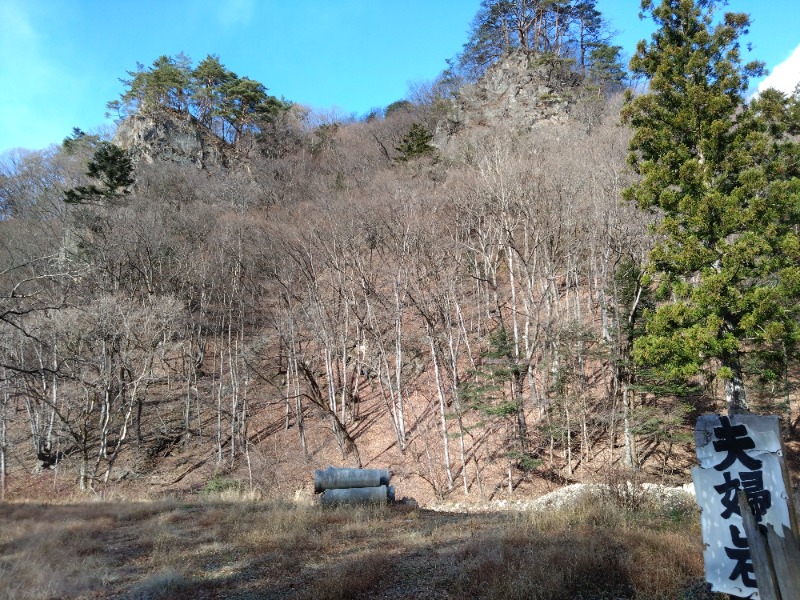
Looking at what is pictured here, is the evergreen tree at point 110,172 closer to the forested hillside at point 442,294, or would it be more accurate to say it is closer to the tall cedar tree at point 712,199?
the forested hillside at point 442,294

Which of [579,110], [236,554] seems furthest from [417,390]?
[579,110]

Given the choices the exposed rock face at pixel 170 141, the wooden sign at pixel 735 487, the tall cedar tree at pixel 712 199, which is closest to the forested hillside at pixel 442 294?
the tall cedar tree at pixel 712 199

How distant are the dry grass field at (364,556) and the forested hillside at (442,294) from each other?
3.25 meters

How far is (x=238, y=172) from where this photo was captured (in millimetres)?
41438

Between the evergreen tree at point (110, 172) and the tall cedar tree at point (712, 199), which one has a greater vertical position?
the evergreen tree at point (110, 172)

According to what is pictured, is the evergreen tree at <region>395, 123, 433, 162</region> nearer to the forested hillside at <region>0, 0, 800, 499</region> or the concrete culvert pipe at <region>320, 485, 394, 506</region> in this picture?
the forested hillside at <region>0, 0, 800, 499</region>

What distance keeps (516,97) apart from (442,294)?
897 inches

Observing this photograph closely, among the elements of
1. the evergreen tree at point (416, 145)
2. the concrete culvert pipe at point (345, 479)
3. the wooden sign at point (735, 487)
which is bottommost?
the concrete culvert pipe at point (345, 479)

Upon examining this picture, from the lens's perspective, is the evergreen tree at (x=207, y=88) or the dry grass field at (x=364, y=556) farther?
the evergreen tree at (x=207, y=88)

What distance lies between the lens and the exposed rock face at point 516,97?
3597 cm

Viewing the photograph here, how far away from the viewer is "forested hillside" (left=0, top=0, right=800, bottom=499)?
1270 cm

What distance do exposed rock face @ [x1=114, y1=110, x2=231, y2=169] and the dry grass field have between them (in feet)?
124

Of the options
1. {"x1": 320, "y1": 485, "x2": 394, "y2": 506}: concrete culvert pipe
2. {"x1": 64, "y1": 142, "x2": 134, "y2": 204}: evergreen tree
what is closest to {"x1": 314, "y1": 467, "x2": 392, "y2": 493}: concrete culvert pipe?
{"x1": 320, "y1": 485, "x2": 394, "y2": 506}: concrete culvert pipe

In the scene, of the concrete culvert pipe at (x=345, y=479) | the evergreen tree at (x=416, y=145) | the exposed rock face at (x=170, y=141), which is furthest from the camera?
the exposed rock face at (x=170, y=141)
